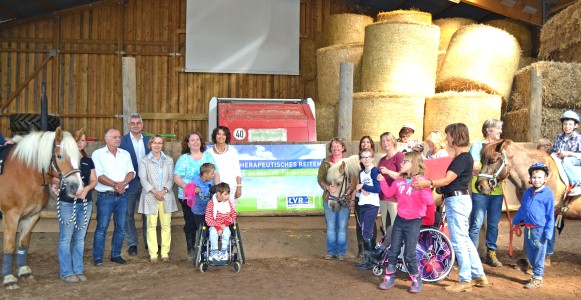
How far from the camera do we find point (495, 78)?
8898mm

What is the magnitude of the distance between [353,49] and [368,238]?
5727 millimetres

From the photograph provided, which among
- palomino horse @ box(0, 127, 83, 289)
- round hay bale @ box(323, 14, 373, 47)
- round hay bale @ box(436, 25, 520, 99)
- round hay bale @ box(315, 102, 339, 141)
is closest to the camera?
palomino horse @ box(0, 127, 83, 289)

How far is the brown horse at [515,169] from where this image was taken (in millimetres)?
4977

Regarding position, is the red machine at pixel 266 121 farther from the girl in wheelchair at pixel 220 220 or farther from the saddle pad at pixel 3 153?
the saddle pad at pixel 3 153

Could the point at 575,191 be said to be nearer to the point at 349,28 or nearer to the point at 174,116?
the point at 349,28

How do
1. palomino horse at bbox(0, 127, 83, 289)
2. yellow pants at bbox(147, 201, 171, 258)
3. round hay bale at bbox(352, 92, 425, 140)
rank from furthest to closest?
round hay bale at bbox(352, 92, 425, 140) < yellow pants at bbox(147, 201, 171, 258) < palomino horse at bbox(0, 127, 83, 289)

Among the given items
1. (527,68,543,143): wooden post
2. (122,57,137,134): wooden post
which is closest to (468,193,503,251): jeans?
(527,68,543,143): wooden post

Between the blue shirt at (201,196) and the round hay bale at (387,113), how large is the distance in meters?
3.88

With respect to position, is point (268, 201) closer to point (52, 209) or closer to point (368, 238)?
point (368, 238)

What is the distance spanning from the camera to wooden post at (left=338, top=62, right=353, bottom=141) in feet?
24.0

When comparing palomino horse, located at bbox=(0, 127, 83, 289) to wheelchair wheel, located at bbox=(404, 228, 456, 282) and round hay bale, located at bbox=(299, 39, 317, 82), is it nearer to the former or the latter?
wheelchair wheel, located at bbox=(404, 228, 456, 282)

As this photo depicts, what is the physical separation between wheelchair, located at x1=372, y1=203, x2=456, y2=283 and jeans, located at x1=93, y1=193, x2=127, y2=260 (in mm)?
2643

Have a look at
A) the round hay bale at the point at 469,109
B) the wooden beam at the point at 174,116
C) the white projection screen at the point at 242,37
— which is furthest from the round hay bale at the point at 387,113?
the wooden beam at the point at 174,116

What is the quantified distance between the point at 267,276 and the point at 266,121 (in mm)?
3365
